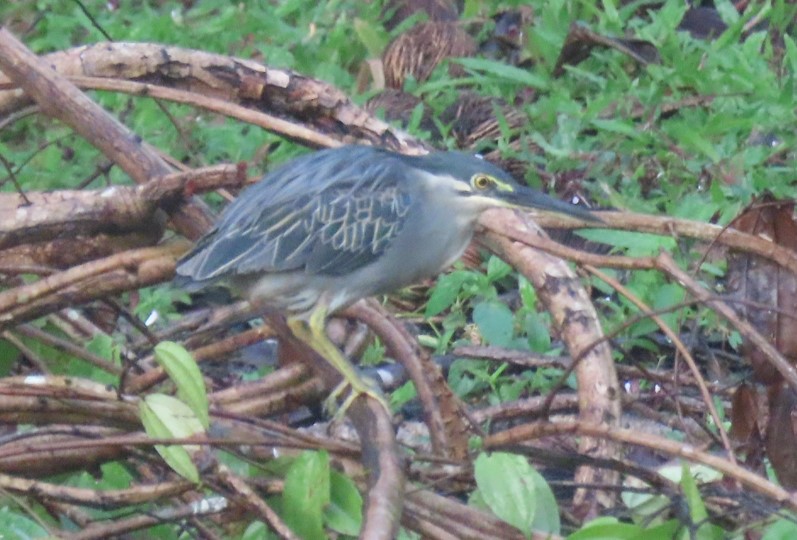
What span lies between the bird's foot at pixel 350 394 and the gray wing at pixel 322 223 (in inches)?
12.4

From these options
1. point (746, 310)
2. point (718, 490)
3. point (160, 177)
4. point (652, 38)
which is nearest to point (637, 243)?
point (746, 310)

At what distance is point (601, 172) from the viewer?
506cm

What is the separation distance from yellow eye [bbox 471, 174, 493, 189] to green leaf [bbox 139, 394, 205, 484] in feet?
4.17

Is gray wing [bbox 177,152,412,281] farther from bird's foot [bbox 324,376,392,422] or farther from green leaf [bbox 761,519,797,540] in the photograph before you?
green leaf [bbox 761,519,797,540]

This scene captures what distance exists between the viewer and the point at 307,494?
7.02ft

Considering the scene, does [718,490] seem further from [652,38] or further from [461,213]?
[652,38]

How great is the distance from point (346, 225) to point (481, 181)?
347mm

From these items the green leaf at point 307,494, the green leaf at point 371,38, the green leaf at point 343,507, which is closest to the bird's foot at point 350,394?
the green leaf at point 343,507

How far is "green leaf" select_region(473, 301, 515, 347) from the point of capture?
4203mm

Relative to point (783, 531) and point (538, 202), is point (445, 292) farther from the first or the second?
point (783, 531)

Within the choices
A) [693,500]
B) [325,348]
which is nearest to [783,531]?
[693,500]

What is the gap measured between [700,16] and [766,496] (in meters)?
4.54

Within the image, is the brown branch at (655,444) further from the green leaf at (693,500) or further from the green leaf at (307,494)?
the green leaf at (307,494)

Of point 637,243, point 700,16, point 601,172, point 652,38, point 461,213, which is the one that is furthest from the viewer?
point 700,16
